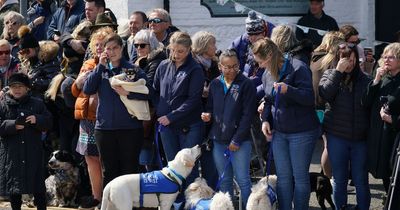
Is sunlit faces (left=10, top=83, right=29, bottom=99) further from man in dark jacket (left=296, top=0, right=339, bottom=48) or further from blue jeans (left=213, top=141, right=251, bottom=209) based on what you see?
man in dark jacket (left=296, top=0, right=339, bottom=48)

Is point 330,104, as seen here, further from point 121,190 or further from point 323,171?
point 121,190

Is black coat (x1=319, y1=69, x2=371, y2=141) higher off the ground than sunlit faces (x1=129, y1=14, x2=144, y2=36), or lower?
lower

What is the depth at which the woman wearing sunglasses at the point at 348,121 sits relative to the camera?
889 cm

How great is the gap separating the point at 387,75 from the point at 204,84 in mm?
1843

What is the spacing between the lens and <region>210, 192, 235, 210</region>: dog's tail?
8344 millimetres

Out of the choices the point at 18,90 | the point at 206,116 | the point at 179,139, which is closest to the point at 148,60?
the point at 179,139

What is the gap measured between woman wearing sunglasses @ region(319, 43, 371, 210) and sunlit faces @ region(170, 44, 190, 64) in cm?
137

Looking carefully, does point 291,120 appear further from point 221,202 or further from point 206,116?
point 221,202

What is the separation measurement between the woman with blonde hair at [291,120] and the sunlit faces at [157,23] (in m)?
2.04

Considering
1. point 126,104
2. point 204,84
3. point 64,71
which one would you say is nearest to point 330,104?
point 204,84

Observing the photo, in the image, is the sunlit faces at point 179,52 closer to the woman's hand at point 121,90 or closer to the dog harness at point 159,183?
the woman's hand at point 121,90

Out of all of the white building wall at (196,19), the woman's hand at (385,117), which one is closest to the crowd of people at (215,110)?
the woman's hand at (385,117)

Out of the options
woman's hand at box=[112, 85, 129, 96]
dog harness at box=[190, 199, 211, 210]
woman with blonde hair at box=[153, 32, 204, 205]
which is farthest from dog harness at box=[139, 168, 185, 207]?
woman's hand at box=[112, 85, 129, 96]

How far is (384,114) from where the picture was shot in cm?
865
